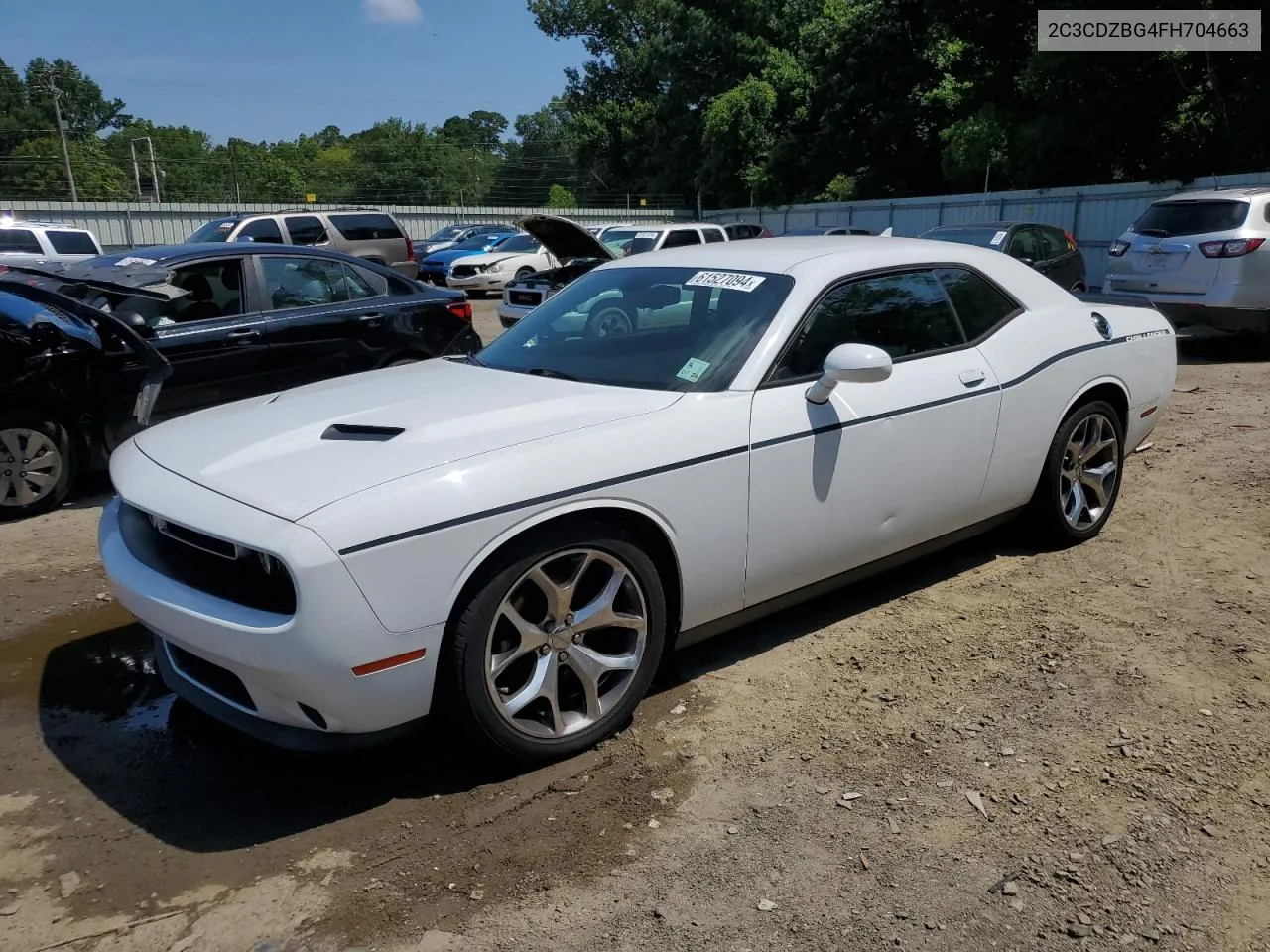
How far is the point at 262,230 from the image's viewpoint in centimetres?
1658

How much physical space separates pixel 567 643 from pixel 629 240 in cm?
1381

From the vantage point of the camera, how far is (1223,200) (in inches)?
413

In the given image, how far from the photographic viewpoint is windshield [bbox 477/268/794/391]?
3693mm

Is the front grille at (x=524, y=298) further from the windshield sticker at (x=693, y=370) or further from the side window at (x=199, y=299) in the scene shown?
the windshield sticker at (x=693, y=370)

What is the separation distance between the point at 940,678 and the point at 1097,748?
0.64 meters

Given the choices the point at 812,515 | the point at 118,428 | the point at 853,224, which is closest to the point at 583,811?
the point at 812,515

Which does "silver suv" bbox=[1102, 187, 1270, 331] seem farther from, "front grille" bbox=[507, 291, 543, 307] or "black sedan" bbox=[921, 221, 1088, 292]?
"front grille" bbox=[507, 291, 543, 307]

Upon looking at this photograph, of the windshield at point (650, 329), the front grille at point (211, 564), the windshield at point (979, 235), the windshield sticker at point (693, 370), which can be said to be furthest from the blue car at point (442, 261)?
the front grille at point (211, 564)

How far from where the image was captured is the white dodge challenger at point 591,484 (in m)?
2.77

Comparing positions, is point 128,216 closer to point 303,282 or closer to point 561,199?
point 561,199

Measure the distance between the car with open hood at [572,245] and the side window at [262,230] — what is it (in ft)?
14.6

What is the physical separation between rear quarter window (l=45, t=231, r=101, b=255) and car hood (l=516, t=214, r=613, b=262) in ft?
32.4

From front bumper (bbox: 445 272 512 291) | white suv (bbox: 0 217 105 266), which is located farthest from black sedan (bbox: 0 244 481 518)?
front bumper (bbox: 445 272 512 291)

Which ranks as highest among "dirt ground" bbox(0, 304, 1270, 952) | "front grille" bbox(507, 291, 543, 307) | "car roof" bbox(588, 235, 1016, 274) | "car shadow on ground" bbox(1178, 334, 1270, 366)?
"car roof" bbox(588, 235, 1016, 274)
